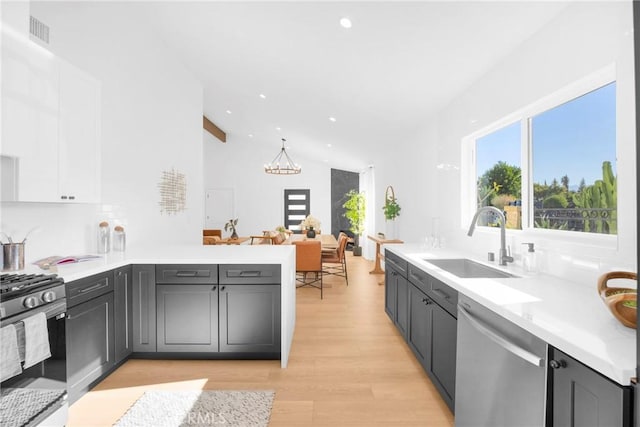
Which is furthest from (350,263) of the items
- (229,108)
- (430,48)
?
(430,48)

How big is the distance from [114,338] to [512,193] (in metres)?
3.32

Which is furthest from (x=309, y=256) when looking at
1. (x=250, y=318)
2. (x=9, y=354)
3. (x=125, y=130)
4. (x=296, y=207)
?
(x=296, y=207)

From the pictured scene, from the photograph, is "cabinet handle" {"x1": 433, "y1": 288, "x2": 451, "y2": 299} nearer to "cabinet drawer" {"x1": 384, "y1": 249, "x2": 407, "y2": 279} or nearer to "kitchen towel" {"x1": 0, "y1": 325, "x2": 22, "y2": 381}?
"cabinet drawer" {"x1": 384, "y1": 249, "x2": 407, "y2": 279}

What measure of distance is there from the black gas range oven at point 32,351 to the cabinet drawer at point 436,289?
215 cm

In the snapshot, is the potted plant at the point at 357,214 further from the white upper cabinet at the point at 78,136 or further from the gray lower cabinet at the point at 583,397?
the gray lower cabinet at the point at 583,397

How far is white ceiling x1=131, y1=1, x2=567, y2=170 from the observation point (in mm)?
2230

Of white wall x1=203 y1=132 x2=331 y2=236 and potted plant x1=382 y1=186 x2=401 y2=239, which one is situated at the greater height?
white wall x1=203 y1=132 x2=331 y2=236

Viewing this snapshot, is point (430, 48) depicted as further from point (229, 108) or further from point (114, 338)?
point (229, 108)

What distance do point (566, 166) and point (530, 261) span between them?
0.63m

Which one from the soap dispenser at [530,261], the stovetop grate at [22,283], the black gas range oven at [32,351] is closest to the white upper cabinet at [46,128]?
the stovetop grate at [22,283]

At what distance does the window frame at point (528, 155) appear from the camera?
1.69m

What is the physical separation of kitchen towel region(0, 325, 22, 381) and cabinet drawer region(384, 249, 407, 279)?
2.57m

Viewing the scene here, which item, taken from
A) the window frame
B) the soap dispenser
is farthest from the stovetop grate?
the window frame

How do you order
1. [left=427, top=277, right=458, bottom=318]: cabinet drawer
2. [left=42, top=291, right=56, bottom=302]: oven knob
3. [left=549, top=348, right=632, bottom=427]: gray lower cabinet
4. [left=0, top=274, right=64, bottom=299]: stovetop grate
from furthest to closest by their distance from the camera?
[left=427, top=277, right=458, bottom=318]: cabinet drawer → [left=42, top=291, right=56, bottom=302]: oven knob → [left=0, top=274, right=64, bottom=299]: stovetop grate → [left=549, top=348, right=632, bottom=427]: gray lower cabinet
